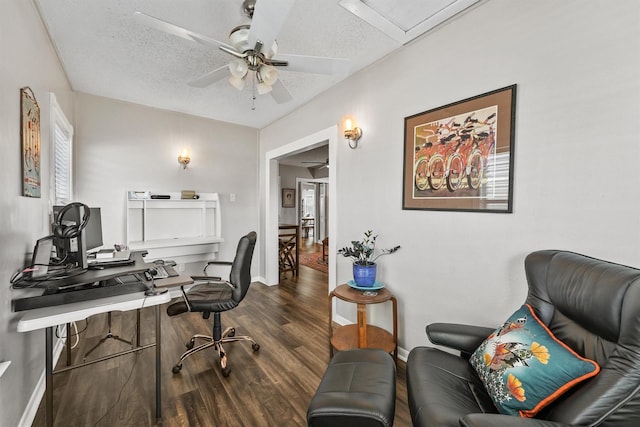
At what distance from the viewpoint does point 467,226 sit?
1861 mm

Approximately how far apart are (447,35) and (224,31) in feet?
5.51

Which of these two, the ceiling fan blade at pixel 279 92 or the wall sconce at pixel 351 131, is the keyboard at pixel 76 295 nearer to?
the ceiling fan blade at pixel 279 92

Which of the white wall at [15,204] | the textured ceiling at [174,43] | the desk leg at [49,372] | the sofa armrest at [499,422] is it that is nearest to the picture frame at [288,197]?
the textured ceiling at [174,43]

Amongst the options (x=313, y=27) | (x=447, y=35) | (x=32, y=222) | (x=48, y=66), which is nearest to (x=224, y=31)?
(x=313, y=27)

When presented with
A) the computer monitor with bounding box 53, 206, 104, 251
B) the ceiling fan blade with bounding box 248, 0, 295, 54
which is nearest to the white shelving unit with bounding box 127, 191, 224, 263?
the computer monitor with bounding box 53, 206, 104, 251

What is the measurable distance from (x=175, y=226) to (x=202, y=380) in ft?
8.28

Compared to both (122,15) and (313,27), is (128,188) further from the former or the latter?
(313,27)

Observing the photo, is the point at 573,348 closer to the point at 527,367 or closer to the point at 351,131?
the point at 527,367

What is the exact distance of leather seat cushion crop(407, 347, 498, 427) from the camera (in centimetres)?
107

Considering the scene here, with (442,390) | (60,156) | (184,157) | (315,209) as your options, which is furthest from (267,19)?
(315,209)

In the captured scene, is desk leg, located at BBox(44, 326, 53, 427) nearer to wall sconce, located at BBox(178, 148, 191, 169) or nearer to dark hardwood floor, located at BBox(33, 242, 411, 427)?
dark hardwood floor, located at BBox(33, 242, 411, 427)

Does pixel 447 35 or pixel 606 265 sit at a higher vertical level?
pixel 447 35

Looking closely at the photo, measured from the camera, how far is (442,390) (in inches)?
47.7

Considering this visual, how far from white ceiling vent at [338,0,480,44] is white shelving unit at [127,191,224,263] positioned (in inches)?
127
